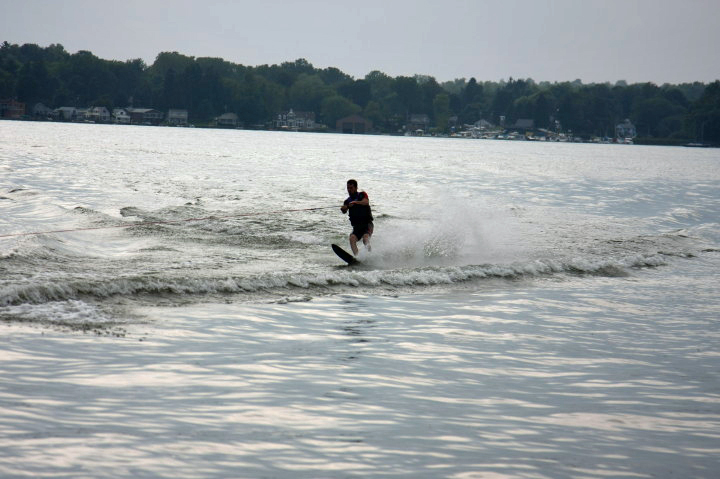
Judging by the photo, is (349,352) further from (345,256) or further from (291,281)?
(345,256)

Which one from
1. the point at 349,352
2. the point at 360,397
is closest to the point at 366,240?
the point at 349,352

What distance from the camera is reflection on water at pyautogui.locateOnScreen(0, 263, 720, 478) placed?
20.5 ft

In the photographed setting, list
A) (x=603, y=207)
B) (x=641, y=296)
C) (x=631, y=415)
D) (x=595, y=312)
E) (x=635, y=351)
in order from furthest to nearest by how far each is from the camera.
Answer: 1. (x=603, y=207)
2. (x=641, y=296)
3. (x=595, y=312)
4. (x=635, y=351)
5. (x=631, y=415)

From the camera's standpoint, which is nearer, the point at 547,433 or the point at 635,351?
the point at 547,433

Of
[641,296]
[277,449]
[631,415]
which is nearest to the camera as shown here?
[277,449]

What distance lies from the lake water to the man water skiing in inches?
17.5

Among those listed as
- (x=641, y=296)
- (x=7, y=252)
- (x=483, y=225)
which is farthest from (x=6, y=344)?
→ (x=483, y=225)

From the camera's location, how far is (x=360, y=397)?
7.75 m

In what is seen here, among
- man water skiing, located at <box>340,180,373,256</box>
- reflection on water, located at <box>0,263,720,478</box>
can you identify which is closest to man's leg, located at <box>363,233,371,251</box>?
man water skiing, located at <box>340,180,373,256</box>

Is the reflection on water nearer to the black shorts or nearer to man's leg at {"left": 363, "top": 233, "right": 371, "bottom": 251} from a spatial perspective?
man's leg at {"left": 363, "top": 233, "right": 371, "bottom": 251}

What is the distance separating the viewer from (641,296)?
47.3 feet

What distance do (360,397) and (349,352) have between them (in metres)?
1.72

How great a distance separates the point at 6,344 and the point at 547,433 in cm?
598

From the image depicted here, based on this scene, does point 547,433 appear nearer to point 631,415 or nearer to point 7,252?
point 631,415
